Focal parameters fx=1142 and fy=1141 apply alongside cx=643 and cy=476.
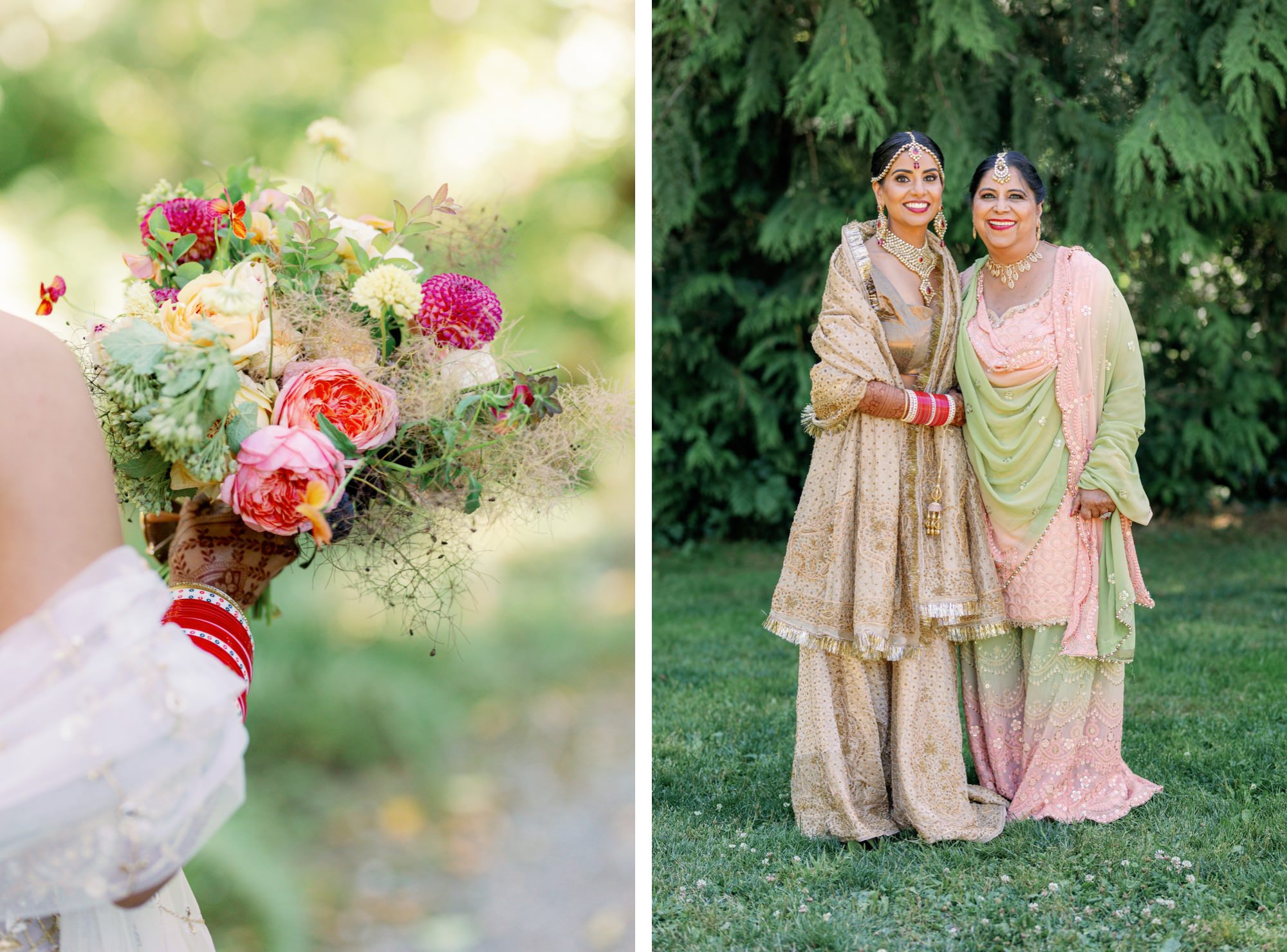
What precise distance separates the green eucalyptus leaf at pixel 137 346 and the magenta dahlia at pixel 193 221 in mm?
347

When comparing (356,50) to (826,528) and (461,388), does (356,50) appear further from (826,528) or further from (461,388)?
(461,388)

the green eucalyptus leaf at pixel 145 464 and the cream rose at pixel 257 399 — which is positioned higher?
the cream rose at pixel 257 399

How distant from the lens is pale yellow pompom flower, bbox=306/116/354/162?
2.17m

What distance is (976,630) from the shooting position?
3.14 metres

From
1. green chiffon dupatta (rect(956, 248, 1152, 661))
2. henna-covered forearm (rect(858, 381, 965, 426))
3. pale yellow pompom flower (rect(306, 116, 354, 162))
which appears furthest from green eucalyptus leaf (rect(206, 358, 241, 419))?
green chiffon dupatta (rect(956, 248, 1152, 661))

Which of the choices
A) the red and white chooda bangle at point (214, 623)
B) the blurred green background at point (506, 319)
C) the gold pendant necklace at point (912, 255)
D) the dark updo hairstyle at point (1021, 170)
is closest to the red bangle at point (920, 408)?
the gold pendant necklace at point (912, 255)

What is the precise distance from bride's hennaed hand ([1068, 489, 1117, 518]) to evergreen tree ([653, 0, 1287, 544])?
363 cm

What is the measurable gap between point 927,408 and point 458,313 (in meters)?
1.62

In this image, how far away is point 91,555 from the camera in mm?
1314

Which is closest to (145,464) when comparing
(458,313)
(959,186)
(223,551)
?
(223,551)

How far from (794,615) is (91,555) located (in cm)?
216

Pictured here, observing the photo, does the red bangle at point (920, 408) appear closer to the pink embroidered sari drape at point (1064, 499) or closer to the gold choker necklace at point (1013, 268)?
the pink embroidered sari drape at point (1064, 499)

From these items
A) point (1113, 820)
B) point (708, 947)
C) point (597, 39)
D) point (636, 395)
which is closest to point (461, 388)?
point (636, 395)

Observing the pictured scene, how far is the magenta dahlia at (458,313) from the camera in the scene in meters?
1.84
